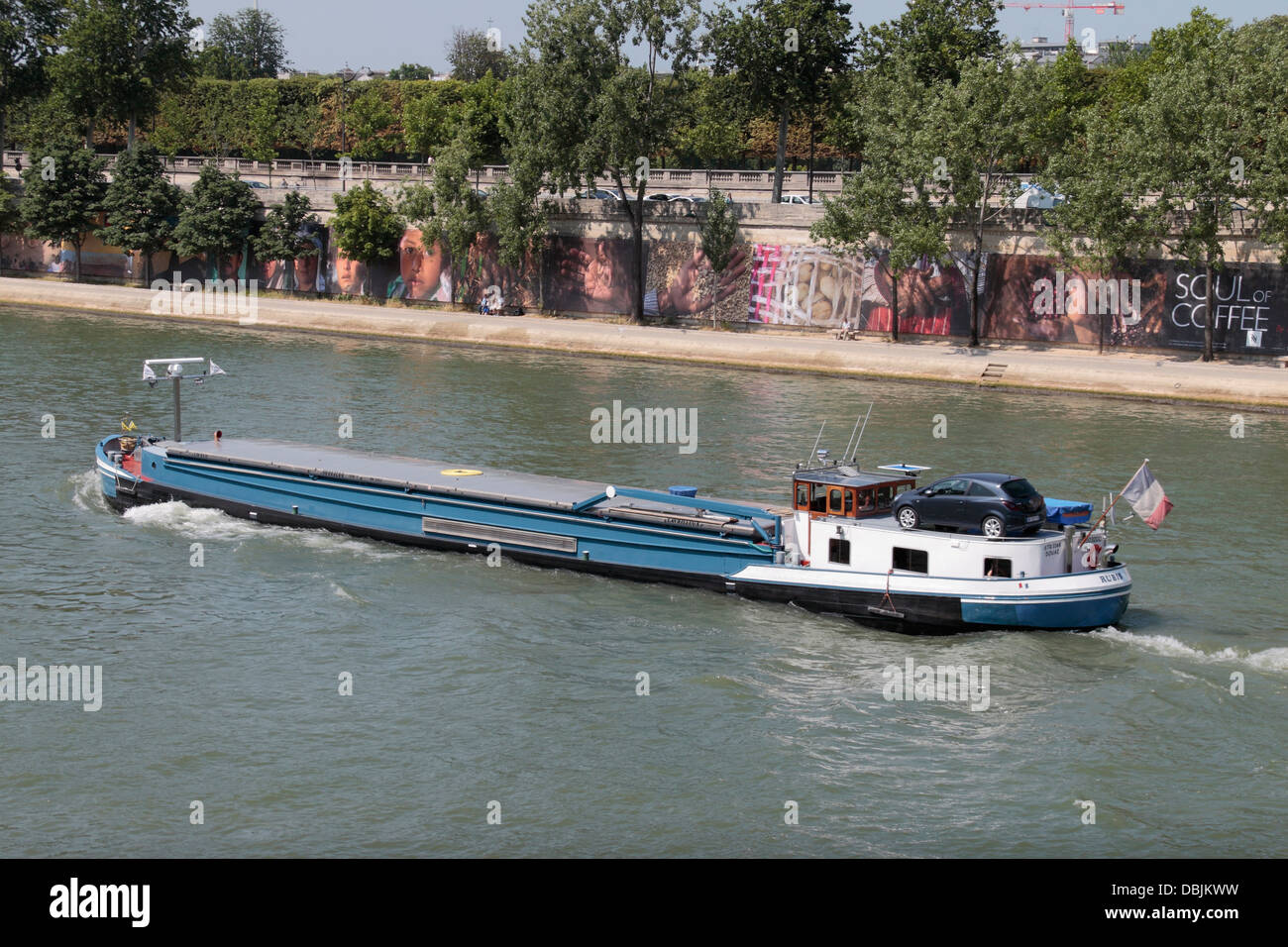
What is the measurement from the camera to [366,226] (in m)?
92.9

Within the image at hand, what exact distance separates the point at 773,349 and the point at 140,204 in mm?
50918

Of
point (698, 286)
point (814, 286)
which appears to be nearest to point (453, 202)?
point (698, 286)

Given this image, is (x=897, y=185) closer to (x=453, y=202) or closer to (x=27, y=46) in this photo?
(x=453, y=202)

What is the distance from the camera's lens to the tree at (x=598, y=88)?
79.6 meters

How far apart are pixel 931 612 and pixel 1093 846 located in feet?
33.1

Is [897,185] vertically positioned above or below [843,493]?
above

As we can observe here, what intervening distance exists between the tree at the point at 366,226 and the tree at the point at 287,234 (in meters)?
3.49

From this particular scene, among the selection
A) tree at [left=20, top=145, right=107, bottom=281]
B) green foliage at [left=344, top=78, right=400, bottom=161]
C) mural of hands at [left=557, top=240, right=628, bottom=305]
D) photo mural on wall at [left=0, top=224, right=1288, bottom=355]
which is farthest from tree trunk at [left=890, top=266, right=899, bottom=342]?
green foliage at [left=344, top=78, right=400, bottom=161]

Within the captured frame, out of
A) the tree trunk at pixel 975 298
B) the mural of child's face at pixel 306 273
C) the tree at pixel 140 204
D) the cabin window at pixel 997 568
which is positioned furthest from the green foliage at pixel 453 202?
the cabin window at pixel 997 568

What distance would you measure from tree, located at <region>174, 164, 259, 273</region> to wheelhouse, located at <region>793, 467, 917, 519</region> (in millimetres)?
72623

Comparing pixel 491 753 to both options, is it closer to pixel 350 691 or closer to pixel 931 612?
pixel 350 691

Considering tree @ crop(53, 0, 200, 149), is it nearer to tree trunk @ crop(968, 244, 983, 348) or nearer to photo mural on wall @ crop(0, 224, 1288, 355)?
photo mural on wall @ crop(0, 224, 1288, 355)

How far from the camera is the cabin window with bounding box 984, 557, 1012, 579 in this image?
3148cm
